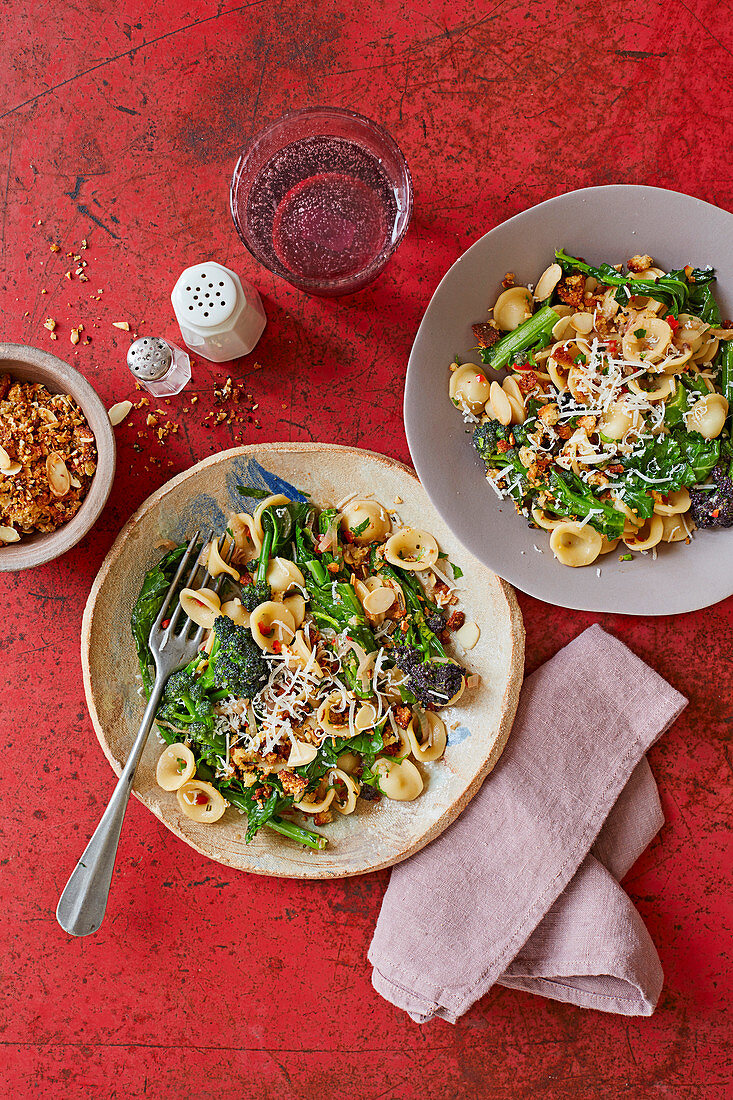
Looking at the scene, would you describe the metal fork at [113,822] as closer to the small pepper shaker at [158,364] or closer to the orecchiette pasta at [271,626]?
the orecchiette pasta at [271,626]

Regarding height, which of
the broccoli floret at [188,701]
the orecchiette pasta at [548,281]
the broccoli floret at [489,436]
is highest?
the orecchiette pasta at [548,281]

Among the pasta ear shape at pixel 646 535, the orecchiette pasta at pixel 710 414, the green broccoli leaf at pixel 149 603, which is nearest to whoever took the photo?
the orecchiette pasta at pixel 710 414

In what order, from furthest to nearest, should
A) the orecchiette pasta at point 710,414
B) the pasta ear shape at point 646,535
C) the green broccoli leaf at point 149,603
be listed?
1. the green broccoli leaf at point 149,603
2. the pasta ear shape at point 646,535
3. the orecchiette pasta at point 710,414

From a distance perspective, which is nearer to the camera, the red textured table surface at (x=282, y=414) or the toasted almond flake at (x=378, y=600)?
the toasted almond flake at (x=378, y=600)

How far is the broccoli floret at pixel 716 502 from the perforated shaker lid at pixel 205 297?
133cm

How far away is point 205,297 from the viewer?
178cm

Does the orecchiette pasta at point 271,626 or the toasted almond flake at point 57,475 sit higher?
the toasted almond flake at point 57,475

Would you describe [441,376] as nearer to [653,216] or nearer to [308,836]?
[653,216]

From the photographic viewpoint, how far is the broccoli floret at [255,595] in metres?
1.86

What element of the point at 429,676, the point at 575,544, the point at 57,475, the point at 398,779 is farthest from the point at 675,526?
the point at 57,475

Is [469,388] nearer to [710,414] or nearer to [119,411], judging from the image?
[710,414]

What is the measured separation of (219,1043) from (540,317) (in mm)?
2377

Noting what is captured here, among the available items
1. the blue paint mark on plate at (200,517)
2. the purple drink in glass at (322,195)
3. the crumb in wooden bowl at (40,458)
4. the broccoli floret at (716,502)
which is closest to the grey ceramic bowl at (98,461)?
the crumb in wooden bowl at (40,458)

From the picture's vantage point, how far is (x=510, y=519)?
189 cm
